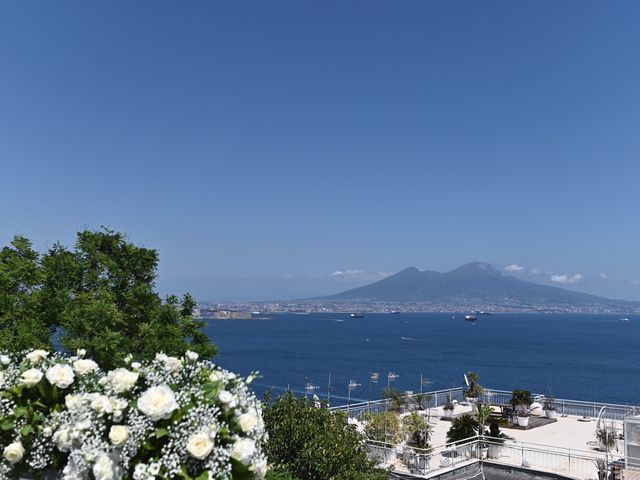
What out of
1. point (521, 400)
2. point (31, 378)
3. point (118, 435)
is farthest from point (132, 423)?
point (521, 400)

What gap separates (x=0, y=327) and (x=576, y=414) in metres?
24.8

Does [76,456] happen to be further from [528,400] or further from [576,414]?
[576,414]

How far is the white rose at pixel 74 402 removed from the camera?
12.3 ft

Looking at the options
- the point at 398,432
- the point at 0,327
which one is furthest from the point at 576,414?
the point at 0,327

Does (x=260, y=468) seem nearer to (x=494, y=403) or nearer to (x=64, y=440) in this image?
(x=64, y=440)

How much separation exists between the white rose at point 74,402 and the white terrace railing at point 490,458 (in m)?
14.9

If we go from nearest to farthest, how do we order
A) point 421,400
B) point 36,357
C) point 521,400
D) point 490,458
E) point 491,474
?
point 36,357 → point 491,474 → point 490,458 → point 521,400 → point 421,400

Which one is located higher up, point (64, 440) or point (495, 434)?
point (64, 440)

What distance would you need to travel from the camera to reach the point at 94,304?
1330cm

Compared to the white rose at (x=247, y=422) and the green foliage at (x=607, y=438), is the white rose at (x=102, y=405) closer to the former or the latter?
the white rose at (x=247, y=422)

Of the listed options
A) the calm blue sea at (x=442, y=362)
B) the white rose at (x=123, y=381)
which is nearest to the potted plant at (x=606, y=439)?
the white rose at (x=123, y=381)

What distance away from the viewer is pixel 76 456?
11.7ft

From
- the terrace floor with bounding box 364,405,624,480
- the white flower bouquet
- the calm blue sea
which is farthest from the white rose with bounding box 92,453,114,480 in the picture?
the calm blue sea

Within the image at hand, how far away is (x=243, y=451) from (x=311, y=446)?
5.95 meters
